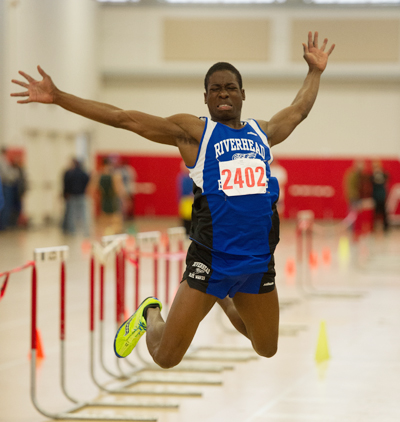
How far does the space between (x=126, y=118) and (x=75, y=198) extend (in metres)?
17.0

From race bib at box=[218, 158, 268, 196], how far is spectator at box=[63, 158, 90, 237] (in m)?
16.7

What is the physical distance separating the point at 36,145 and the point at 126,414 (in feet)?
64.7

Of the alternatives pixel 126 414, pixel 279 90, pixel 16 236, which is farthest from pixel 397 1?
pixel 126 414

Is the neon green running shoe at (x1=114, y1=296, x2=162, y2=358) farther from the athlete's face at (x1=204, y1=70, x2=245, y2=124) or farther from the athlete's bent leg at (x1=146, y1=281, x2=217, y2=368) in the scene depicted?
the athlete's face at (x1=204, y1=70, x2=245, y2=124)

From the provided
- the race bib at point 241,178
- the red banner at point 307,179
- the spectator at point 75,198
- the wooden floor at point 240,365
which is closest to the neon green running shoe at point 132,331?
the wooden floor at point 240,365

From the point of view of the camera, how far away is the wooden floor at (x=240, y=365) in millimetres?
5887

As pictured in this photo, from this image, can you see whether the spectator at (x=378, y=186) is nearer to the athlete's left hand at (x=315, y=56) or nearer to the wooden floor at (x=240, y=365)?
the wooden floor at (x=240, y=365)

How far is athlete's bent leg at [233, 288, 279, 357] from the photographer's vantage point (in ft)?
14.6

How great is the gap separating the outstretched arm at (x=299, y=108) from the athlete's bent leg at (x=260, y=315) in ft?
3.38

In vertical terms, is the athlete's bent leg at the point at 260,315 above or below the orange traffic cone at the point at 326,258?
above

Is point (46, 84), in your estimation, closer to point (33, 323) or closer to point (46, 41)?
point (33, 323)

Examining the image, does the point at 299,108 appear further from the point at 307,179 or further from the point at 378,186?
the point at 307,179

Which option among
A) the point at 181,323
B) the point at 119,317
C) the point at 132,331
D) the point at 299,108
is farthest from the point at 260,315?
the point at 119,317

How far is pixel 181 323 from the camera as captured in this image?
439 centimetres
